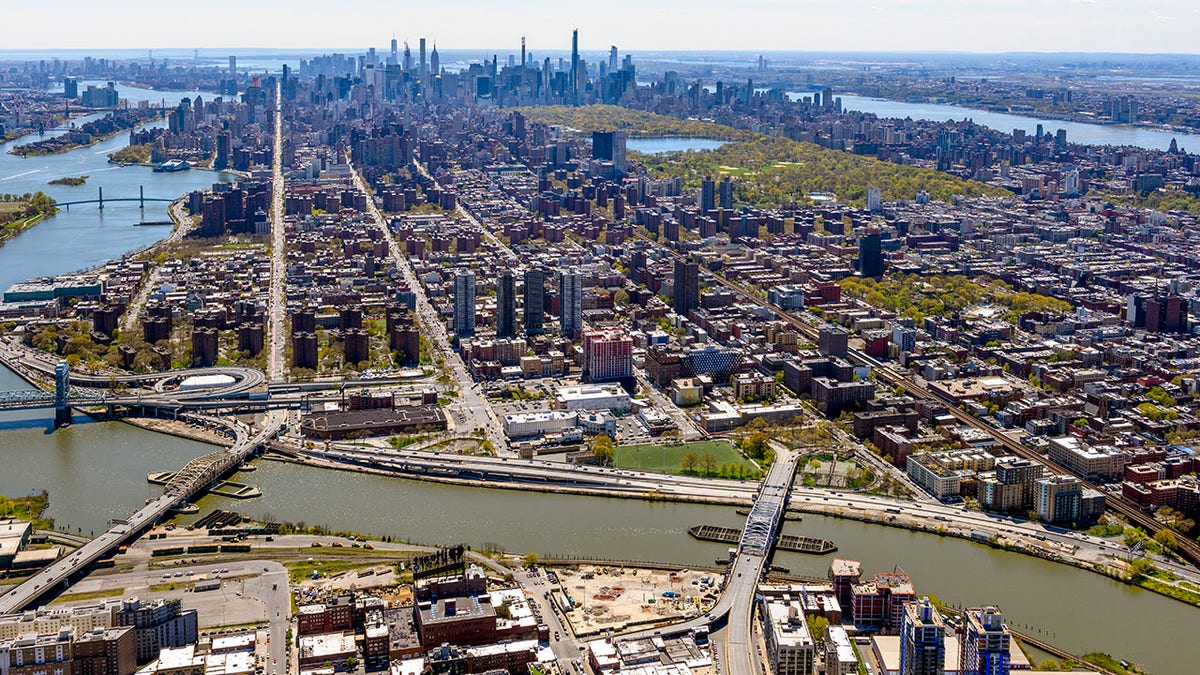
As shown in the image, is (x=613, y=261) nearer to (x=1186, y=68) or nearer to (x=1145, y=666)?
(x=1145, y=666)

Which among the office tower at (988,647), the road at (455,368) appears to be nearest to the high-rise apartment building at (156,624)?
the road at (455,368)

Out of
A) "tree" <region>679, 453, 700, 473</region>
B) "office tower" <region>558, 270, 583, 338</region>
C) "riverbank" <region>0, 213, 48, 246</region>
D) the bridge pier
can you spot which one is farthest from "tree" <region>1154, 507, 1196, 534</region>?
"riverbank" <region>0, 213, 48, 246</region>

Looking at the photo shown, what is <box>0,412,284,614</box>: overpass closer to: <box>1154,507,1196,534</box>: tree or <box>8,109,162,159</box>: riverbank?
<box>1154,507,1196,534</box>: tree

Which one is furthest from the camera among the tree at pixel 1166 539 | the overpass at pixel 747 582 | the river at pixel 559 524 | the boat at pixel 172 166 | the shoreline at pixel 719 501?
the boat at pixel 172 166

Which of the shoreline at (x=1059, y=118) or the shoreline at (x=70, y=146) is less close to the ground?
the shoreline at (x=1059, y=118)

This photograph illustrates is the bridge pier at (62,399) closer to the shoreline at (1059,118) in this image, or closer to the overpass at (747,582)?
the overpass at (747,582)

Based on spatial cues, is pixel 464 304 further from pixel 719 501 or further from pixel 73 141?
pixel 73 141
